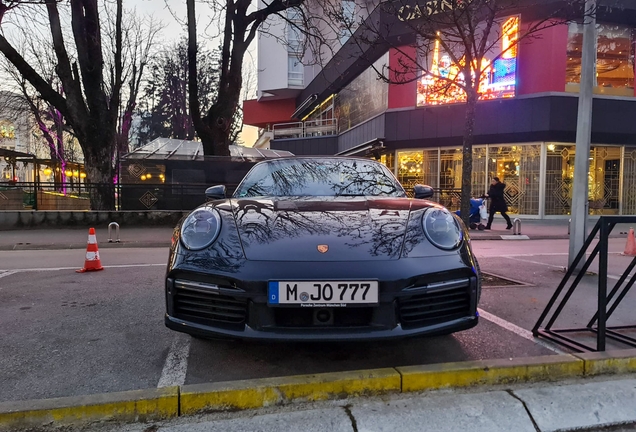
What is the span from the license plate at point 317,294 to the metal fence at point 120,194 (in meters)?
10.5

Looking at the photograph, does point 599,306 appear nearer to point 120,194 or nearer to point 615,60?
point 120,194

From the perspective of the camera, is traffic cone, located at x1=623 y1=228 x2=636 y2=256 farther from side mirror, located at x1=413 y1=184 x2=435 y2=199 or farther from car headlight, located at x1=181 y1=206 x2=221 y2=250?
car headlight, located at x1=181 y1=206 x2=221 y2=250

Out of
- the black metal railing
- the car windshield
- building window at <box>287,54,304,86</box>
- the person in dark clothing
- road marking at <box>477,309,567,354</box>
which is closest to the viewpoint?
the black metal railing

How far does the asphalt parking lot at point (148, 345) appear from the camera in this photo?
2.63m

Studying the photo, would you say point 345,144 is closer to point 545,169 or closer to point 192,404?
point 545,169

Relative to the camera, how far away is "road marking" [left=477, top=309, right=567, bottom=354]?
3076 mm

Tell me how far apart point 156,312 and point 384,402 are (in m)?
2.64

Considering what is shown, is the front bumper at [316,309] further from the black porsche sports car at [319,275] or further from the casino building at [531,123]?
the casino building at [531,123]

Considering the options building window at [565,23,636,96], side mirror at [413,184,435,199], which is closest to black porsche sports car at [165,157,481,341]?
side mirror at [413,184,435,199]

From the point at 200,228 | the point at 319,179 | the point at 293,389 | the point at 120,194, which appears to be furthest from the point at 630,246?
the point at 120,194

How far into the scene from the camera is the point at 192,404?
2.19 meters

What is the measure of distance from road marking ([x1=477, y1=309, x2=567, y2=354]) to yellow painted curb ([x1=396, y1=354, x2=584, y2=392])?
0.44 meters

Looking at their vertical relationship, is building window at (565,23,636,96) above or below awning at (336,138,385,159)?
above

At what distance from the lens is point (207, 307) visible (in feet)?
7.93
